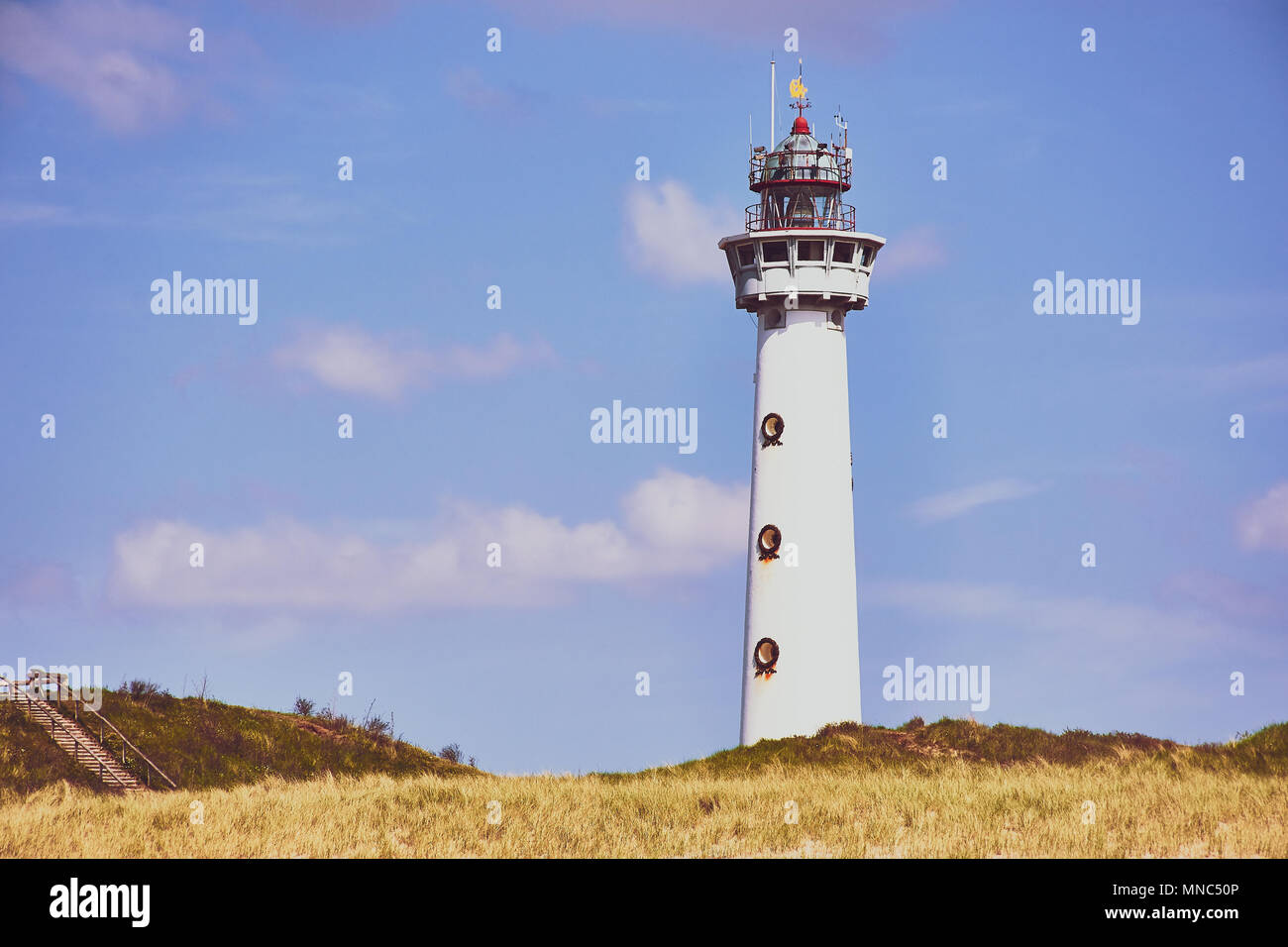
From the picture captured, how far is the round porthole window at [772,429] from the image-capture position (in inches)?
1848

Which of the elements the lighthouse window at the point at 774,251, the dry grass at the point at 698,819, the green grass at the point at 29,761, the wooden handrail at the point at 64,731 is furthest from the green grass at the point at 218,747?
the lighthouse window at the point at 774,251

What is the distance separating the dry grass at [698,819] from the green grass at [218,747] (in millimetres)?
4362

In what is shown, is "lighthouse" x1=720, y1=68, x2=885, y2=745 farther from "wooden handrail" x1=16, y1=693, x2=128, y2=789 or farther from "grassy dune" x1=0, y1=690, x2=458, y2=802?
"wooden handrail" x1=16, y1=693, x2=128, y2=789

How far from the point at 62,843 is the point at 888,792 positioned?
16368 mm

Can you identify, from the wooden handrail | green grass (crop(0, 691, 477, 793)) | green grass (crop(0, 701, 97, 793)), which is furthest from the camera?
green grass (crop(0, 691, 477, 793))

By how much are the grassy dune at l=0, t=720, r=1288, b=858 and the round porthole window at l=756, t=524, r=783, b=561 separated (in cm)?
780

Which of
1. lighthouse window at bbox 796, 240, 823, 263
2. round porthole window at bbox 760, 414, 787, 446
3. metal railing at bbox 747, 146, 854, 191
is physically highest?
metal railing at bbox 747, 146, 854, 191

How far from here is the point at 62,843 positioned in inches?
1150

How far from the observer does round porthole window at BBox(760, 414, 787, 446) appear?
46938 millimetres

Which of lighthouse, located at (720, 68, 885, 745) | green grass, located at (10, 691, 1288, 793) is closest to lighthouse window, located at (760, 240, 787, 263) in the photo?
lighthouse, located at (720, 68, 885, 745)

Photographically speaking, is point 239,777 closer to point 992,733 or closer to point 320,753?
point 320,753

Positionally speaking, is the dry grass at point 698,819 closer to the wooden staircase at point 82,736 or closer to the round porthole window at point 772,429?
the wooden staircase at point 82,736
